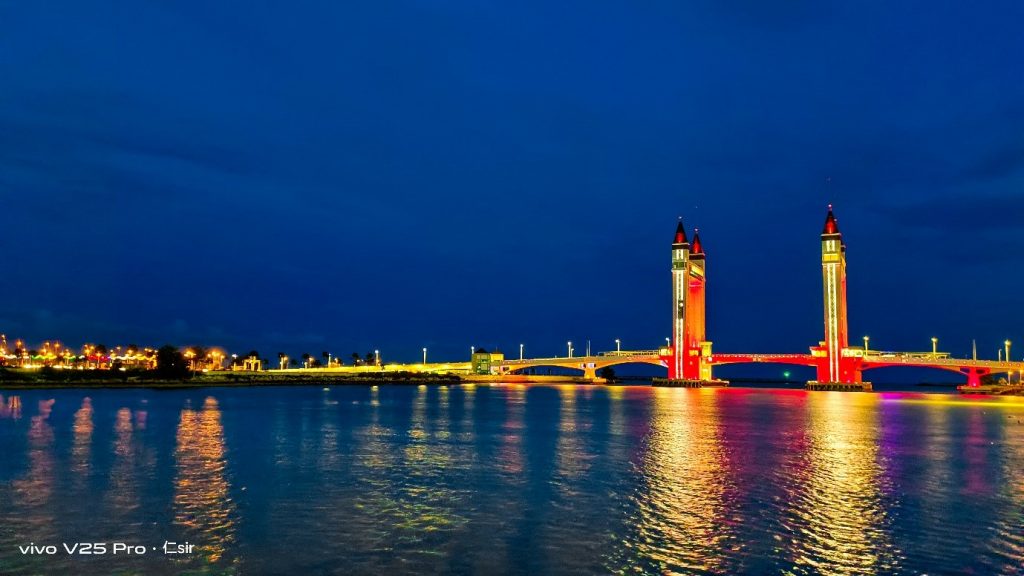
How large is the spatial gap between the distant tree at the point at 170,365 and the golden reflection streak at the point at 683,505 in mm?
120758

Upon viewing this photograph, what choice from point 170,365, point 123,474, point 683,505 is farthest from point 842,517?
point 170,365

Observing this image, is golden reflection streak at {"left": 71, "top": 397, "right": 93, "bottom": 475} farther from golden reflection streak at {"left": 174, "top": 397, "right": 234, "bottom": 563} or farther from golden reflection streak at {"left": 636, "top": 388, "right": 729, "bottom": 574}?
golden reflection streak at {"left": 636, "top": 388, "right": 729, "bottom": 574}

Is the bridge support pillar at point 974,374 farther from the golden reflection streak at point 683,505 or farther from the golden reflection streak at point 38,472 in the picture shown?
the golden reflection streak at point 38,472

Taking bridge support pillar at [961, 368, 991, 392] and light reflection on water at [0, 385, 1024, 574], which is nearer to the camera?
light reflection on water at [0, 385, 1024, 574]

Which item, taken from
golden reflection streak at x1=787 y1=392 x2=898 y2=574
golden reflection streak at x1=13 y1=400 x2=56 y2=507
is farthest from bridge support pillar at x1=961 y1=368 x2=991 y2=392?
golden reflection streak at x1=13 y1=400 x2=56 y2=507

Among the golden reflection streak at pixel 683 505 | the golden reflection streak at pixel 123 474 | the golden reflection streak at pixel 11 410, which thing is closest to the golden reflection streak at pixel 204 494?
the golden reflection streak at pixel 123 474

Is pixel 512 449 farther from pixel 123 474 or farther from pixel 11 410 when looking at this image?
pixel 11 410

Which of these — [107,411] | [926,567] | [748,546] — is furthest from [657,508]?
[107,411]

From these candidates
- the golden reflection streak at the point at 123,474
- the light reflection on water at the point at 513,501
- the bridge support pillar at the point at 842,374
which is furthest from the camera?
the bridge support pillar at the point at 842,374

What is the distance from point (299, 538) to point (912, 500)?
67.5 feet

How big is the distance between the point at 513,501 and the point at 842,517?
10.3 m

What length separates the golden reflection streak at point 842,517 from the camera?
18344mm

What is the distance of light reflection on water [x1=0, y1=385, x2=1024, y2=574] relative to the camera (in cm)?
1833

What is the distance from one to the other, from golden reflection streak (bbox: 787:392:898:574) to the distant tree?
425 feet
